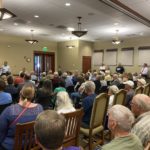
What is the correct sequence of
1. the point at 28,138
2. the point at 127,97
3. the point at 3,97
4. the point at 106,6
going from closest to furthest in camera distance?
the point at 28,138 < the point at 3,97 < the point at 127,97 < the point at 106,6

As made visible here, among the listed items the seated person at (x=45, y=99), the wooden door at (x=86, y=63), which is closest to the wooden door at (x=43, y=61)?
the wooden door at (x=86, y=63)

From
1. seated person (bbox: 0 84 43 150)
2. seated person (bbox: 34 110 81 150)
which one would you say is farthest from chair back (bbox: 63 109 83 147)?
seated person (bbox: 34 110 81 150)

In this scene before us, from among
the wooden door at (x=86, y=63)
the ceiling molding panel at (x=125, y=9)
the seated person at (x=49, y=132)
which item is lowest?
the seated person at (x=49, y=132)

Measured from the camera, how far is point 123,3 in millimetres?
6512

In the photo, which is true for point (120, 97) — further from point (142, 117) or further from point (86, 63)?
point (86, 63)

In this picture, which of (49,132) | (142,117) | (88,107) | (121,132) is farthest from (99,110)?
(49,132)

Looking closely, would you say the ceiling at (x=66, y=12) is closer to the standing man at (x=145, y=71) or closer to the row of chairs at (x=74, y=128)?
the row of chairs at (x=74, y=128)

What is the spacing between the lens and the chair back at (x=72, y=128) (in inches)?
101

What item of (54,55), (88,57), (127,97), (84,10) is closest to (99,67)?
(88,57)

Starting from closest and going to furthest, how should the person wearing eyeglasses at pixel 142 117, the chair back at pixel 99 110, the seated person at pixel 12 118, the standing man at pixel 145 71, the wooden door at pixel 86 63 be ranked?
1. the person wearing eyeglasses at pixel 142 117
2. the seated person at pixel 12 118
3. the chair back at pixel 99 110
4. the standing man at pixel 145 71
5. the wooden door at pixel 86 63

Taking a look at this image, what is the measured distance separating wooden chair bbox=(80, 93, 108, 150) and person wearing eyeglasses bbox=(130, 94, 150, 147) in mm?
821

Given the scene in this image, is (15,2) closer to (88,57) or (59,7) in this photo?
(59,7)

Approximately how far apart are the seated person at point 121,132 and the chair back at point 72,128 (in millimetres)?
720

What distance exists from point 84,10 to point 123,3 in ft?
4.53
